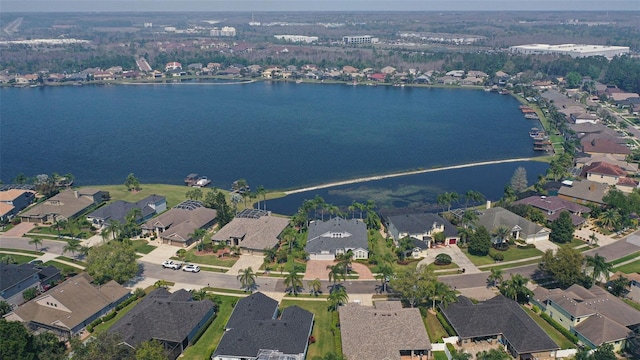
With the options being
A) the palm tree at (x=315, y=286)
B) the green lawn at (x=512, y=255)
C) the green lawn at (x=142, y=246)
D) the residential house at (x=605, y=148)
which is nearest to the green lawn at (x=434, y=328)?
the palm tree at (x=315, y=286)

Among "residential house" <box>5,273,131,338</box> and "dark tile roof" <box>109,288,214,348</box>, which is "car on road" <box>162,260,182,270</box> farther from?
"dark tile roof" <box>109,288,214,348</box>

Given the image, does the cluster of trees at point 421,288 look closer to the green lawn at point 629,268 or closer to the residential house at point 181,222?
the green lawn at point 629,268

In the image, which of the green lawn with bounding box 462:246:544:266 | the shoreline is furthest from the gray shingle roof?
the shoreline

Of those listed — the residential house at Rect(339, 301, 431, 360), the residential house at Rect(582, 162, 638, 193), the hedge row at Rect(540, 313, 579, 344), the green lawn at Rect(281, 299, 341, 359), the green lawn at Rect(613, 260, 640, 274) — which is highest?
the residential house at Rect(582, 162, 638, 193)

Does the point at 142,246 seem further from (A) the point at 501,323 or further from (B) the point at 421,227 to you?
(A) the point at 501,323

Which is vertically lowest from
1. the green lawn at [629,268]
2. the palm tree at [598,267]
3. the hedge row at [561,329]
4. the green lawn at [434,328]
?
the green lawn at [434,328]
